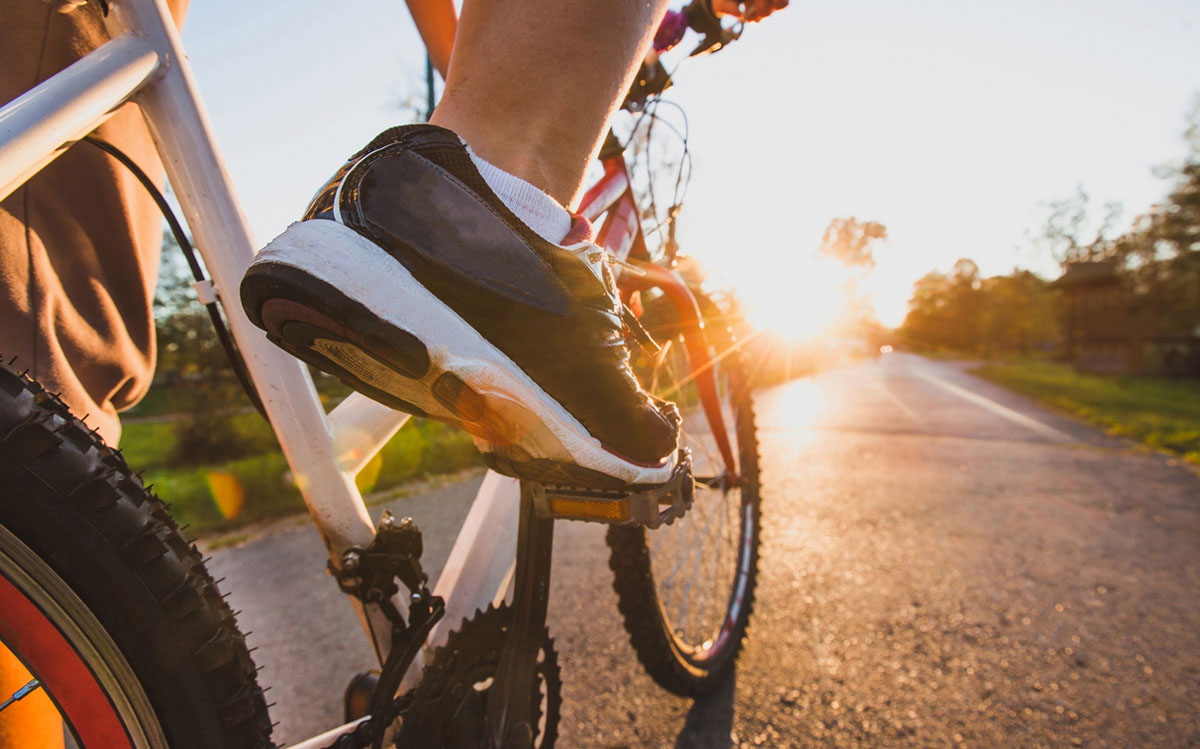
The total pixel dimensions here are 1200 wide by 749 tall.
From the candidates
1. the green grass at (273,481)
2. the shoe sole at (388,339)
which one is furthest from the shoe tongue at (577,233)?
the green grass at (273,481)

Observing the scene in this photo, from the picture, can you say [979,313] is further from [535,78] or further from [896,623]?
[535,78]

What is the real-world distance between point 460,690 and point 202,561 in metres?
0.42

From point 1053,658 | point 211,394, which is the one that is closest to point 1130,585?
point 1053,658

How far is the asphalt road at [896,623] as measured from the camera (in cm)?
151

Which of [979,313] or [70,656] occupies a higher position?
[979,313]

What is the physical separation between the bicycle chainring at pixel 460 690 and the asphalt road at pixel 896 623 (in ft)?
2.26

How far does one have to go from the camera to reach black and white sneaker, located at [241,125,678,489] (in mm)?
558

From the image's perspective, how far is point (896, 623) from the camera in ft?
6.59

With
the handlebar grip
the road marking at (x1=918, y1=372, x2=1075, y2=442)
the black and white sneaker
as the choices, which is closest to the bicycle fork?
the black and white sneaker

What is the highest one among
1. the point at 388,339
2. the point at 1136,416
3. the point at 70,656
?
the point at 388,339

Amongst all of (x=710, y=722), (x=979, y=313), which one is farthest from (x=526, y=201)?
(x=979, y=313)

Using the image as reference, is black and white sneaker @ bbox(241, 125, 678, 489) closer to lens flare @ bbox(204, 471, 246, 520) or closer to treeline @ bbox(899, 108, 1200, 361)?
lens flare @ bbox(204, 471, 246, 520)

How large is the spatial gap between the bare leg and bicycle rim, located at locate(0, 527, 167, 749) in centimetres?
63

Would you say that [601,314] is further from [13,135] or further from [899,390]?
[899,390]
